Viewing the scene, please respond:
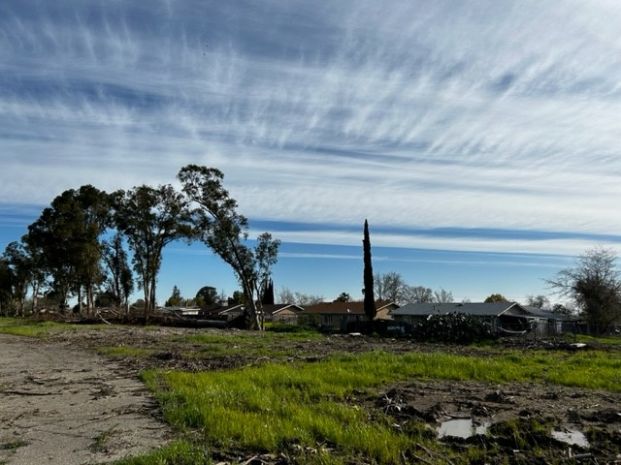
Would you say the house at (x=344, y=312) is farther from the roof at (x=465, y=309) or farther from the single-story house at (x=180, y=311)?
the single-story house at (x=180, y=311)

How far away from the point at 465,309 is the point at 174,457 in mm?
53405

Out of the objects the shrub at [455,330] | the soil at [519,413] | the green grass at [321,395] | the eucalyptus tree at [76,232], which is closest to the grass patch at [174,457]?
the green grass at [321,395]

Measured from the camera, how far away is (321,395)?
1098 cm

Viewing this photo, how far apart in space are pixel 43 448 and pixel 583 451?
285 inches

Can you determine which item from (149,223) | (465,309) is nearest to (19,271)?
(149,223)

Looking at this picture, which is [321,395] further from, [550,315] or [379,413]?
[550,315]

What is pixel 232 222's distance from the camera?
5025 centimetres

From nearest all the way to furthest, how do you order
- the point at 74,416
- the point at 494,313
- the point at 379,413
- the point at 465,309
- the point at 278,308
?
the point at 74,416, the point at 379,413, the point at 494,313, the point at 465,309, the point at 278,308

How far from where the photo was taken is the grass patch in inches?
245

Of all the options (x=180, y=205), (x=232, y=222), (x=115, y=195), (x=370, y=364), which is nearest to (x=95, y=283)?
(x=115, y=195)

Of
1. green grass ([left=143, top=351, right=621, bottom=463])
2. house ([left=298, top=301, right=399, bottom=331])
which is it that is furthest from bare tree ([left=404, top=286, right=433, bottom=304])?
green grass ([left=143, top=351, right=621, bottom=463])

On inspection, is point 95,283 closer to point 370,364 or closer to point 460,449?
point 370,364

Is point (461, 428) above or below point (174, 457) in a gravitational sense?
below

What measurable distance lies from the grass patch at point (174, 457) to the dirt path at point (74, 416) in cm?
47
